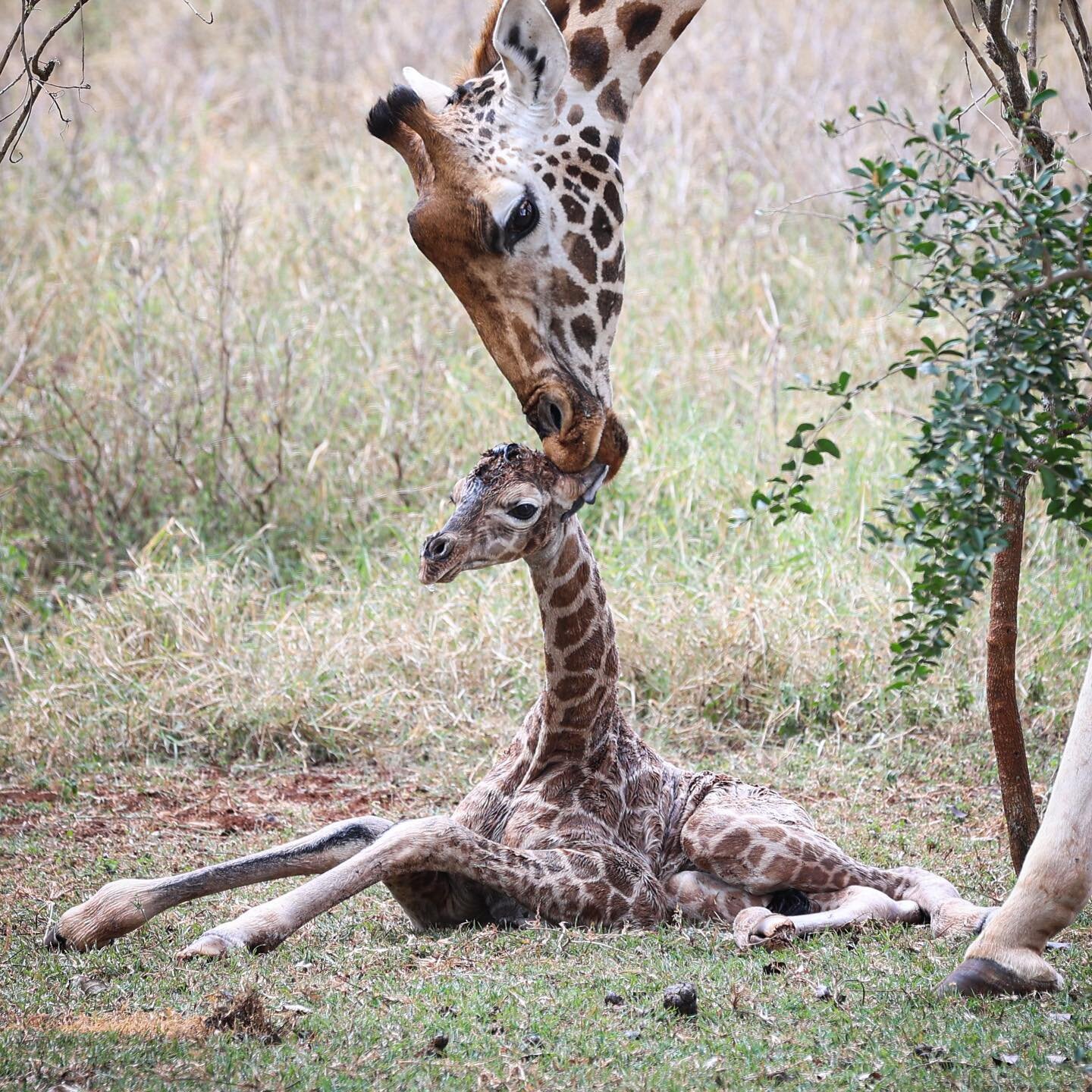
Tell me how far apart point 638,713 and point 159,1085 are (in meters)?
4.44

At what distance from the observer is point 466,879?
479 centimetres

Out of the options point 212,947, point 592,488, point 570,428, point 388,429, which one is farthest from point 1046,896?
point 388,429

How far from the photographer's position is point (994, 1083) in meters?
3.41

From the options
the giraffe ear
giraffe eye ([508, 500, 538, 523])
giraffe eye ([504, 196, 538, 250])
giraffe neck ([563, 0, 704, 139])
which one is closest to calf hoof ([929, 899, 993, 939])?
giraffe eye ([508, 500, 538, 523])

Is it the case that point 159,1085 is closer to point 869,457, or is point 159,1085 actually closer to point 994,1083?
point 994,1083

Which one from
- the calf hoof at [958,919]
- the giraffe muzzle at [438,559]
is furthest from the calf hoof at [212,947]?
the calf hoof at [958,919]

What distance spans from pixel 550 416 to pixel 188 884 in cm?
187

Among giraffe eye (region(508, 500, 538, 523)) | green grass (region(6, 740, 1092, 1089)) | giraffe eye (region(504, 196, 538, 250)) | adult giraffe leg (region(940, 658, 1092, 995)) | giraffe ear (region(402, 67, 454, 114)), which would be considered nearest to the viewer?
green grass (region(6, 740, 1092, 1089))

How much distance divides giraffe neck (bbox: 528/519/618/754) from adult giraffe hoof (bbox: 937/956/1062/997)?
5.48 feet

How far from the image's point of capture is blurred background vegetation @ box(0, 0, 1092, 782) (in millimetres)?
7547

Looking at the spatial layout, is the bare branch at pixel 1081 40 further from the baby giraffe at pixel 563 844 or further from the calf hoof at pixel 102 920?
the calf hoof at pixel 102 920

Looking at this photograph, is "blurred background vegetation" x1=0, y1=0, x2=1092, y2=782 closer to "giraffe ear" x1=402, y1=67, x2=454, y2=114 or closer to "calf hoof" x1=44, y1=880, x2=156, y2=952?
"giraffe ear" x1=402, y1=67, x2=454, y2=114

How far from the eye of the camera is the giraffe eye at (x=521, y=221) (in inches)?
197

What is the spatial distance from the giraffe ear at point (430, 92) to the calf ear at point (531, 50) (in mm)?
261
